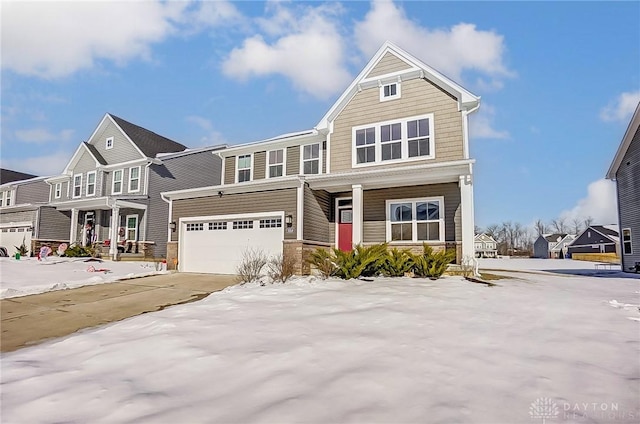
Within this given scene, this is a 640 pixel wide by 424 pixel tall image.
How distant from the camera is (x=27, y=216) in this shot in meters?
22.5

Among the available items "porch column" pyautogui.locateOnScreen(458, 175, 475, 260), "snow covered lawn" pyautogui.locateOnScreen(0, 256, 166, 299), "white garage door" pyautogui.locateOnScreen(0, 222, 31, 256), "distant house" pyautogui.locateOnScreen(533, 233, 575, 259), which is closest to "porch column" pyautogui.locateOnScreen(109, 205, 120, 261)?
"snow covered lawn" pyautogui.locateOnScreen(0, 256, 166, 299)

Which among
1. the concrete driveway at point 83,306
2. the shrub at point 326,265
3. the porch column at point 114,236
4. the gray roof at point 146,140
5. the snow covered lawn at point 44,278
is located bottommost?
the concrete driveway at point 83,306

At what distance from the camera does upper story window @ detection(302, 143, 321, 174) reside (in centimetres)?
1481

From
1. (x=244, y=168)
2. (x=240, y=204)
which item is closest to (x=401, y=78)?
(x=240, y=204)

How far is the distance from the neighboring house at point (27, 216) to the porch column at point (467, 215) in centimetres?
2434

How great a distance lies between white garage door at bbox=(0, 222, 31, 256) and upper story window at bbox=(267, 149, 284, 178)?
17397 mm

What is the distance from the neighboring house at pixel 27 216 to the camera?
854 inches

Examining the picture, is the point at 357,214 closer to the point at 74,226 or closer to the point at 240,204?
the point at 240,204

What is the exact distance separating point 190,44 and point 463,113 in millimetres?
9929

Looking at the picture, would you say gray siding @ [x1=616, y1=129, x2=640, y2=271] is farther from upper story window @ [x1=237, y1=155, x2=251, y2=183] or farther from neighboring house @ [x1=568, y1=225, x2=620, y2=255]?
neighboring house @ [x1=568, y1=225, x2=620, y2=255]

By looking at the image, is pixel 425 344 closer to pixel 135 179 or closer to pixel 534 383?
pixel 534 383

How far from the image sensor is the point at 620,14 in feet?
33.1

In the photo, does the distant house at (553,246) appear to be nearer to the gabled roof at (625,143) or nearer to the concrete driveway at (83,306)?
the gabled roof at (625,143)

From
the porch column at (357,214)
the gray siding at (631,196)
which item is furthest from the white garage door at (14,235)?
the gray siding at (631,196)
